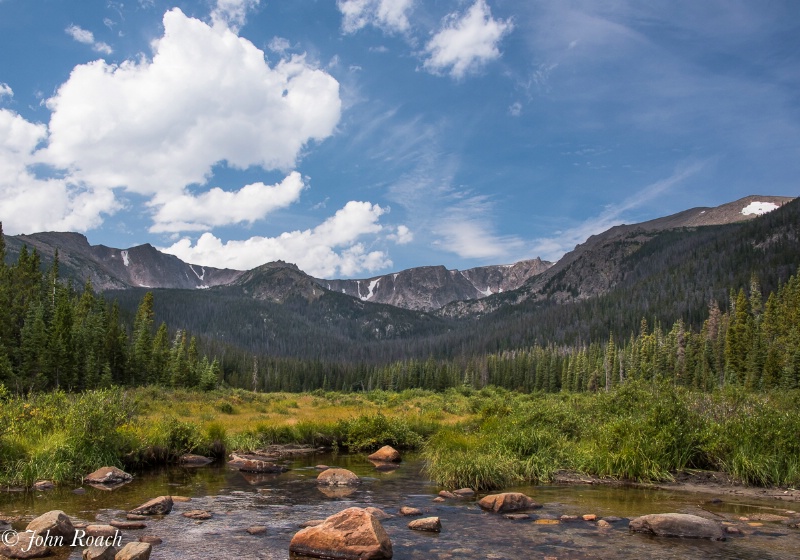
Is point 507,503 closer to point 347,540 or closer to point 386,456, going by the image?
point 347,540

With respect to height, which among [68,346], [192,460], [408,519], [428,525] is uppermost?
[68,346]

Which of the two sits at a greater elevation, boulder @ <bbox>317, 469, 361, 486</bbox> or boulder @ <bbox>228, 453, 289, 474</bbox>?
boulder @ <bbox>317, 469, 361, 486</bbox>

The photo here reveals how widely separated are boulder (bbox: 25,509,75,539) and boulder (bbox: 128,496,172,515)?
113 inches

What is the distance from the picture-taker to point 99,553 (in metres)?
11.2

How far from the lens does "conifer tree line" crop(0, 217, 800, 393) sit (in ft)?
226

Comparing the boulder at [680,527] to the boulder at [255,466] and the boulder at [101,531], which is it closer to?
the boulder at [101,531]

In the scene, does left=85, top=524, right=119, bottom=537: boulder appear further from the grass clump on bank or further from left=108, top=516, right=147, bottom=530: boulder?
the grass clump on bank

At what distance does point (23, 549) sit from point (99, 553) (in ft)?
7.06

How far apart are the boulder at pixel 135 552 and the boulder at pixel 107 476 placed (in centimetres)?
1088

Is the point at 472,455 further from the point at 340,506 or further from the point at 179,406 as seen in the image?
the point at 179,406

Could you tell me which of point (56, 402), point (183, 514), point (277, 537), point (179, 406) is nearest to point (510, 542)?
point (277, 537)

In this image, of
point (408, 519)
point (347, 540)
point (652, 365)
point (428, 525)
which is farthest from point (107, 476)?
point (652, 365)

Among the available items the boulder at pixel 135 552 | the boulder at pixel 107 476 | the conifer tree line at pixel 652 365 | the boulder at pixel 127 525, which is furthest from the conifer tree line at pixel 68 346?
the conifer tree line at pixel 652 365

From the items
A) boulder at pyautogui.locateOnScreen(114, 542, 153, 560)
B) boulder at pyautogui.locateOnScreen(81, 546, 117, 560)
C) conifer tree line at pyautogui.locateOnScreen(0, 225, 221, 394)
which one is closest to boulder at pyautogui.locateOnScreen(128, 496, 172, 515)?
boulder at pyautogui.locateOnScreen(81, 546, 117, 560)
